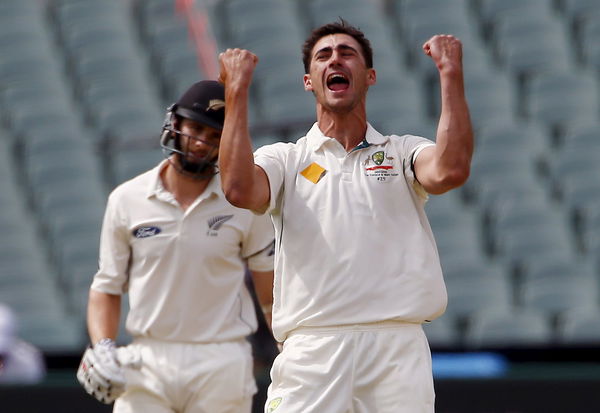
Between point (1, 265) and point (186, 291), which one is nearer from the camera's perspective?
point (186, 291)

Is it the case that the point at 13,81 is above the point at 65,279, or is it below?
above

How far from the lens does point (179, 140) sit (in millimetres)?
4891

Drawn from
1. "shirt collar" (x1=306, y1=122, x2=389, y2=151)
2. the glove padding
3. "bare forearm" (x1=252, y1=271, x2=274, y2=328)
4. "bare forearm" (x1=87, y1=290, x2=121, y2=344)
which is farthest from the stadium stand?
"shirt collar" (x1=306, y1=122, x2=389, y2=151)

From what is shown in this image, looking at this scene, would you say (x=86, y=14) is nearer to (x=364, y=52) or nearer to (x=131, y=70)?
(x=131, y=70)

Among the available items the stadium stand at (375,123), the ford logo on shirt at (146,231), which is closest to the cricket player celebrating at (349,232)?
the ford logo on shirt at (146,231)

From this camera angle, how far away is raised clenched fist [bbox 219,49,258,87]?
12.6 feet

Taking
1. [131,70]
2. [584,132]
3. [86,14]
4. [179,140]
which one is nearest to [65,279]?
[131,70]

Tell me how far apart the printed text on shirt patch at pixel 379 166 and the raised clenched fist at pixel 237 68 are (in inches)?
19.5

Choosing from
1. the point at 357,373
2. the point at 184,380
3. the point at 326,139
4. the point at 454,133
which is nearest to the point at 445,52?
the point at 454,133

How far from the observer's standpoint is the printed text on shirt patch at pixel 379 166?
13.1 ft

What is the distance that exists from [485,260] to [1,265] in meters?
4.35

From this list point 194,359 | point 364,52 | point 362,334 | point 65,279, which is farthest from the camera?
point 65,279

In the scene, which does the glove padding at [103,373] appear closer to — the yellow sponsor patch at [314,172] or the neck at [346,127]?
the yellow sponsor patch at [314,172]

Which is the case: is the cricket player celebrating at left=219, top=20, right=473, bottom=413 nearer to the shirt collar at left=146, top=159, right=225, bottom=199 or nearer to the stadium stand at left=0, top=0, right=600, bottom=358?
the shirt collar at left=146, top=159, right=225, bottom=199
